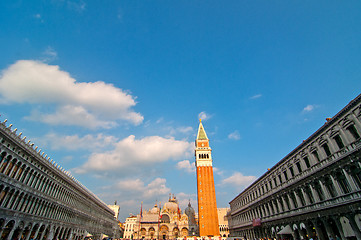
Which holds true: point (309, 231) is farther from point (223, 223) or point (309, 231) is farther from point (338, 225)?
point (223, 223)

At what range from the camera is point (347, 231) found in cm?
1986

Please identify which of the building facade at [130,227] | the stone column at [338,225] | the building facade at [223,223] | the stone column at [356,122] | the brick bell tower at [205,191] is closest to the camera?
the stone column at [356,122]

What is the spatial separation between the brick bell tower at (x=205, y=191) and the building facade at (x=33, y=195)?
38369 millimetres

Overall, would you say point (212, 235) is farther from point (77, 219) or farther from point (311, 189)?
point (311, 189)

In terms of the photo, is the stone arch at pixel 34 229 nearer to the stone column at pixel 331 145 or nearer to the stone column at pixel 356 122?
the stone column at pixel 331 145

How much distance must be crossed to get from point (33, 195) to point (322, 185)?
38.3 metres

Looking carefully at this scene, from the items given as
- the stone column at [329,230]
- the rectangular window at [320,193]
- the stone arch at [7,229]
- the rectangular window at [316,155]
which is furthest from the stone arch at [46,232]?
the rectangular window at [316,155]

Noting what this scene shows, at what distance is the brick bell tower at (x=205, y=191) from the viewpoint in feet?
221

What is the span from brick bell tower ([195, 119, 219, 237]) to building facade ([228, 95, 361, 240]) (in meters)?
34.3

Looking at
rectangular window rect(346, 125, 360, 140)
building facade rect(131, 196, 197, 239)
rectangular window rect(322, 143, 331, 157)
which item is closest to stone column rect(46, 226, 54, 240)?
rectangular window rect(322, 143, 331, 157)

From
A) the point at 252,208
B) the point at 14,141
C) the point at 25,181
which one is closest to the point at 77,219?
the point at 25,181

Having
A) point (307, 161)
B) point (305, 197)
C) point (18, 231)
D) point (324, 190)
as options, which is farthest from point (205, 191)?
point (18, 231)

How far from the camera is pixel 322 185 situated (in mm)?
23156

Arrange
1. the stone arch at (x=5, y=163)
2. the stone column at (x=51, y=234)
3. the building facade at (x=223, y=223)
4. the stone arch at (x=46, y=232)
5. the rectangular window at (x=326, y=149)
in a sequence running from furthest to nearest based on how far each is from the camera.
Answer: the building facade at (x=223, y=223) < the stone column at (x=51, y=234) < the stone arch at (x=46, y=232) < the stone arch at (x=5, y=163) < the rectangular window at (x=326, y=149)
